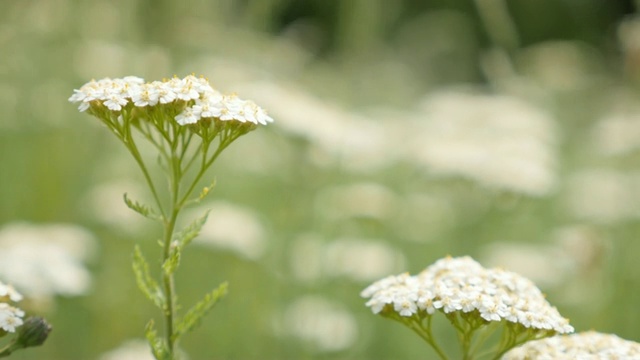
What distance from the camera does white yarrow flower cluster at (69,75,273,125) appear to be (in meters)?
1.53

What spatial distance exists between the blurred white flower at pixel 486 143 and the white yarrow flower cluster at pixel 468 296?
6.72ft

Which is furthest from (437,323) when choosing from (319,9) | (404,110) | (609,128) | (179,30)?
(319,9)

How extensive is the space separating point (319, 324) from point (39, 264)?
108cm

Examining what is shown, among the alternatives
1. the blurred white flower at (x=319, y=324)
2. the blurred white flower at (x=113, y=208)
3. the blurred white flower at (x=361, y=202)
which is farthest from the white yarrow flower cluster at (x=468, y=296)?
the blurred white flower at (x=113, y=208)

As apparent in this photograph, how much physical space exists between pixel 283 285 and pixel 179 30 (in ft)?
6.11

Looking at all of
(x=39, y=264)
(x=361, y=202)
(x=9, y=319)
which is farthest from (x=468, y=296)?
(x=361, y=202)

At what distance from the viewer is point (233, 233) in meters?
3.58

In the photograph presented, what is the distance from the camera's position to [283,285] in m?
3.71

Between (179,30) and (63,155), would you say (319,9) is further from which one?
(63,155)

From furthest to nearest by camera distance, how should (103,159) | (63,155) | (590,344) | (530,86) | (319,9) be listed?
(319,9), (530,86), (103,159), (63,155), (590,344)

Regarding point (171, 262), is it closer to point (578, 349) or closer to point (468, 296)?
point (468, 296)

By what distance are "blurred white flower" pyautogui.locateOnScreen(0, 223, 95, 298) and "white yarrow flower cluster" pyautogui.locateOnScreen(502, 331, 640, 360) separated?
1.26m

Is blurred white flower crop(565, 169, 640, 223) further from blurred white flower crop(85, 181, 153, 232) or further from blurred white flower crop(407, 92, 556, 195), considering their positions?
blurred white flower crop(85, 181, 153, 232)

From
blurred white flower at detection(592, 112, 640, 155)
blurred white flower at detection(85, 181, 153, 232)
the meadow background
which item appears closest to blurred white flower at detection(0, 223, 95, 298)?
the meadow background
